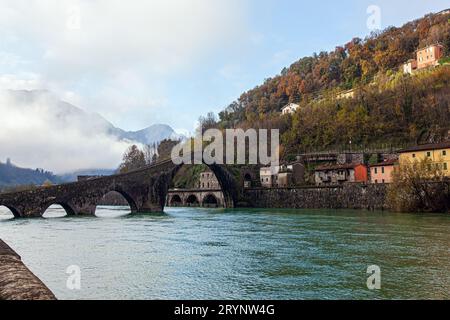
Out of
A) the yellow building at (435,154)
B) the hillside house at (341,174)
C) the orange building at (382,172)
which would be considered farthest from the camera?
the hillside house at (341,174)

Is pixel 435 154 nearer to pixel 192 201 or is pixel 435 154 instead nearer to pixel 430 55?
pixel 192 201

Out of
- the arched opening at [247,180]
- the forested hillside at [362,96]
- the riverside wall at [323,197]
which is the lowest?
the riverside wall at [323,197]

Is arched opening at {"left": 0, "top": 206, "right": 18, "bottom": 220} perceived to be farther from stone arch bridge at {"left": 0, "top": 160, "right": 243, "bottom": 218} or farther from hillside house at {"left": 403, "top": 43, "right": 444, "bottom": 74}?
hillside house at {"left": 403, "top": 43, "right": 444, "bottom": 74}

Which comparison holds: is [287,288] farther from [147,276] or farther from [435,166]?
[435,166]

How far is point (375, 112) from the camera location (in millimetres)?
85625

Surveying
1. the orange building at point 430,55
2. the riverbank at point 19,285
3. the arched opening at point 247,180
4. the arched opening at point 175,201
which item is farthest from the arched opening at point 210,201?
the riverbank at point 19,285

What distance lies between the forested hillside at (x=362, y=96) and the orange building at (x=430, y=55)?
441 cm

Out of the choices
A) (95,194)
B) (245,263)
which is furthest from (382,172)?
(245,263)

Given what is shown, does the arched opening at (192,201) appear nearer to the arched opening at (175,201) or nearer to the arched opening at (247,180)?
the arched opening at (175,201)

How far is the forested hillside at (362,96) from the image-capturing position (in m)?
81.0

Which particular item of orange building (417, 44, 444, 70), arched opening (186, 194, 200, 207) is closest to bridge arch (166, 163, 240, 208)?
arched opening (186, 194, 200, 207)

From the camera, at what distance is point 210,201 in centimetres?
8531

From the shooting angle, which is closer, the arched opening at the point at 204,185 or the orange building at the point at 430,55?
the arched opening at the point at 204,185
